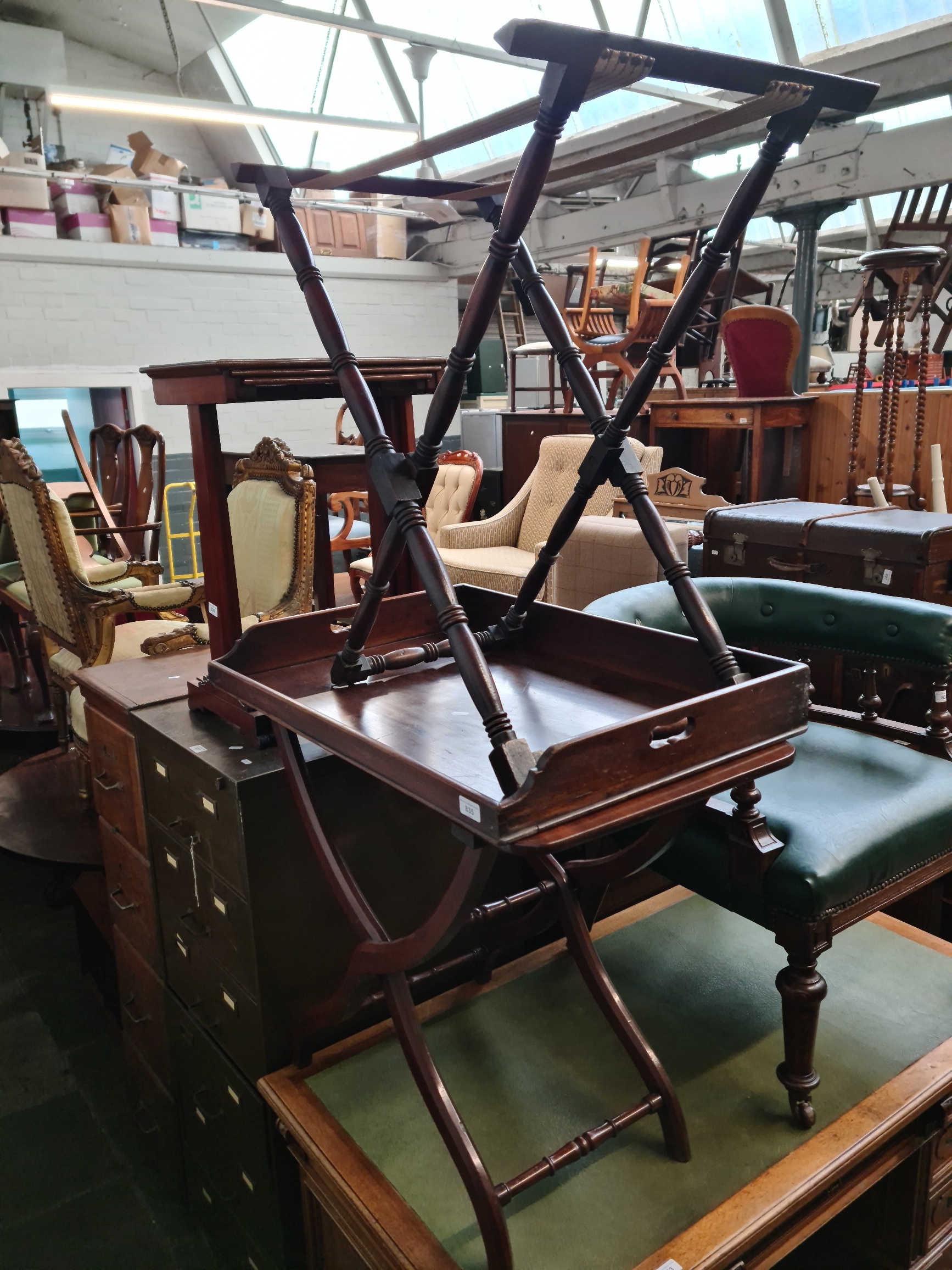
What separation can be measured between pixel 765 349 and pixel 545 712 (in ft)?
10.8

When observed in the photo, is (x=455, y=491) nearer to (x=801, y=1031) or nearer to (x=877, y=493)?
(x=877, y=493)

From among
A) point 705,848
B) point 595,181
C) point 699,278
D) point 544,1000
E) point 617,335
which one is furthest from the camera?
point 595,181

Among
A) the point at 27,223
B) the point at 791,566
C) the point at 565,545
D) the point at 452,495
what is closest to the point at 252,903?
the point at 791,566

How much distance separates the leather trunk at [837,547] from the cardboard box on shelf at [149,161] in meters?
6.73

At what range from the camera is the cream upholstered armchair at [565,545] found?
127 inches

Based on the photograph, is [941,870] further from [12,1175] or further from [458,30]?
[458,30]

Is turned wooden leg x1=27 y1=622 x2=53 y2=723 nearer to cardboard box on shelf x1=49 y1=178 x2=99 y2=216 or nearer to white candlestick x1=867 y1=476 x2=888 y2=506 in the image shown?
white candlestick x1=867 y1=476 x2=888 y2=506

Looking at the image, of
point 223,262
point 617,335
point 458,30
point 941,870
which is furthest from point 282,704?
point 223,262

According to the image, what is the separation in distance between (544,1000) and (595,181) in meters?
7.78

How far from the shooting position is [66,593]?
9.64 feet

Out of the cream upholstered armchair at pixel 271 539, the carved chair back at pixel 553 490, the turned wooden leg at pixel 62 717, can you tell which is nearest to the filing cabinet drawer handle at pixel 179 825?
the cream upholstered armchair at pixel 271 539

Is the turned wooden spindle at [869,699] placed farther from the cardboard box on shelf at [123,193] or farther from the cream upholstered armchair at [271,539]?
the cardboard box on shelf at [123,193]

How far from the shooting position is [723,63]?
883mm

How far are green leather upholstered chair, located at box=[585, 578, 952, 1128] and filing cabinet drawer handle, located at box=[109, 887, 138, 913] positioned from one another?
3.48 ft
